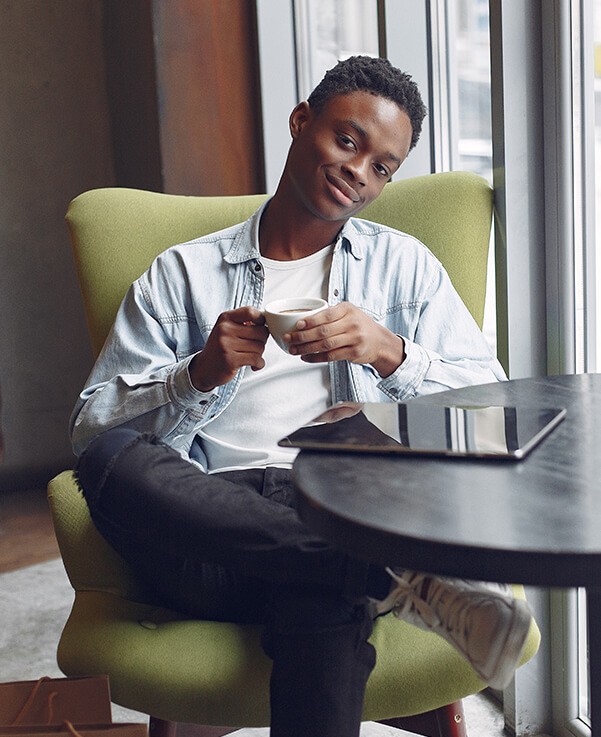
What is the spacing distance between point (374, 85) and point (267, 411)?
1.84 feet

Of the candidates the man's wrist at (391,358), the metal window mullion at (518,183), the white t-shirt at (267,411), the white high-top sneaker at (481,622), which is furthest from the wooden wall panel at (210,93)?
the white high-top sneaker at (481,622)

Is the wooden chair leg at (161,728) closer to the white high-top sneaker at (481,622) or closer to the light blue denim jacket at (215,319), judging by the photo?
the light blue denim jacket at (215,319)

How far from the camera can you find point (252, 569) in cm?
104

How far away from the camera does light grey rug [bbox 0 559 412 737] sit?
6.24 feet

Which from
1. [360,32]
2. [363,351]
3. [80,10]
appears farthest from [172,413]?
[80,10]

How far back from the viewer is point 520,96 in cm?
157

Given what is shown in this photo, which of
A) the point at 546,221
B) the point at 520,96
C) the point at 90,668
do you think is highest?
the point at 520,96

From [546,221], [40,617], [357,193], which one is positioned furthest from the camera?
[40,617]

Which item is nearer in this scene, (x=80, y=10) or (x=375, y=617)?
(x=375, y=617)

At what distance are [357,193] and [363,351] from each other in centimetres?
38

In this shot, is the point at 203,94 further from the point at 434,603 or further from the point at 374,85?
the point at 434,603

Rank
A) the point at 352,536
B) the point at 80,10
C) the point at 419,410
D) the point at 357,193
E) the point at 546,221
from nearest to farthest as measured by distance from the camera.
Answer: the point at 352,536 < the point at 419,410 < the point at 357,193 < the point at 546,221 < the point at 80,10

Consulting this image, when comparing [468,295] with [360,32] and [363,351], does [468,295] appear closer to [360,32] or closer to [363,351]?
[363,351]

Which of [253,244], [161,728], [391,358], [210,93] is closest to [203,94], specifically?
[210,93]
